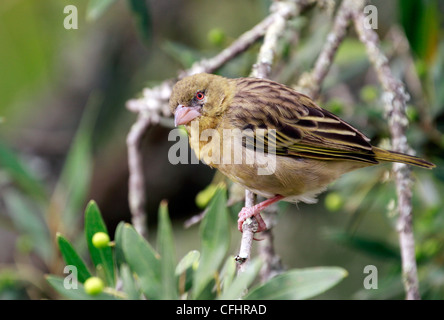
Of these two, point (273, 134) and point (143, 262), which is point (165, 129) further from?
point (143, 262)

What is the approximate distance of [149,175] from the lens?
5.87m

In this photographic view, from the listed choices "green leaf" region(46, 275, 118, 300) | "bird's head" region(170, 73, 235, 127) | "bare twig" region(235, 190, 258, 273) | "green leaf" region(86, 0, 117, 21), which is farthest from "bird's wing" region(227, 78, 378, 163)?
"green leaf" region(46, 275, 118, 300)

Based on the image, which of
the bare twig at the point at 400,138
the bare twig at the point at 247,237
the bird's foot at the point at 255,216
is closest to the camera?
the bare twig at the point at 247,237

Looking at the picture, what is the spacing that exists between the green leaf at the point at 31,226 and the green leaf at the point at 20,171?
0.16 m

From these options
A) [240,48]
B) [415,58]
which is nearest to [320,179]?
[240,48]

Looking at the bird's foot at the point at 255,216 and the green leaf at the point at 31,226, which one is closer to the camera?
the bird's foot at the point at 255,216

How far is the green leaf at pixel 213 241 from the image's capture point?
2.13 meters

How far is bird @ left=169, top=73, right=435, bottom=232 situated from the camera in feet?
10.0

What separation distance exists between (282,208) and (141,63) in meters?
2.79

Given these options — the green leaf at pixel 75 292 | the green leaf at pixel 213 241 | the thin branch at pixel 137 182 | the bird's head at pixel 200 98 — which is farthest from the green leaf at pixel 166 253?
the bird's head at pixel 200 98

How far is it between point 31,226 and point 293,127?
202 cm

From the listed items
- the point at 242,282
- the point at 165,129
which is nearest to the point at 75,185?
the point at 165,129

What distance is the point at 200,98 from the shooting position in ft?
10.5

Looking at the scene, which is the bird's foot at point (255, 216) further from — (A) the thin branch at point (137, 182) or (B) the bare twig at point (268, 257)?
(A) the thin branch at point (137, 182)
